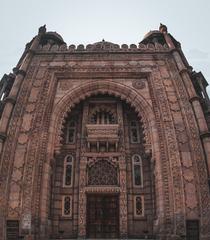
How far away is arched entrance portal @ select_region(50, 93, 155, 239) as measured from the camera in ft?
44.6

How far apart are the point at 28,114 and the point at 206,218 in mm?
8927

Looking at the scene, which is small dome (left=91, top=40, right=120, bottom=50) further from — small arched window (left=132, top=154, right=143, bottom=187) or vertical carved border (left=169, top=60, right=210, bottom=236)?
small arched window (left=132, top=154, right=143, bottom=187)

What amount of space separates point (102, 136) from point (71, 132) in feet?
6.38

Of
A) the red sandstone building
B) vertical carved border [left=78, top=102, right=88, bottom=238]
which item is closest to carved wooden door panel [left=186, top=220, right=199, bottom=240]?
→ the red sandstone building

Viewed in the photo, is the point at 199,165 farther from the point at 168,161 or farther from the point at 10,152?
the point at 10,152

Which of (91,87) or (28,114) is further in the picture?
(91,87)

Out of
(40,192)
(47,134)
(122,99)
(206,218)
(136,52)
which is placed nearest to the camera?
(206,218)

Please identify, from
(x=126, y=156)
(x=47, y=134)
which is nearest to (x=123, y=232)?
(x=126, y=156)

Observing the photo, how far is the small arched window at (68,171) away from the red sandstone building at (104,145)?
5cm

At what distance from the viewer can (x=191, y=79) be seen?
1669 cm

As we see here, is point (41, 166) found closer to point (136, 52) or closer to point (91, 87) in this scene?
point (91, 87)

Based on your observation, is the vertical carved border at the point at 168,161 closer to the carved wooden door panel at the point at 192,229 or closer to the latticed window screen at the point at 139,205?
the carved wooden door panel at the point at 192,229

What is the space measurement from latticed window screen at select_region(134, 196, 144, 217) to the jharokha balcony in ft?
8.57

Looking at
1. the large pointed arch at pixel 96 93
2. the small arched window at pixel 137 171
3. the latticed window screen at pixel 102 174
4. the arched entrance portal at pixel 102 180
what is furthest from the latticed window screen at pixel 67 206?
the small arched window at pixel 137 171
